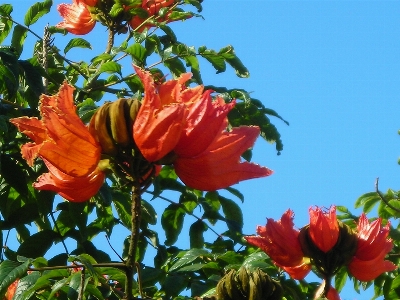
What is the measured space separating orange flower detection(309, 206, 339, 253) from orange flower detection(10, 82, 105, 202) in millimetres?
707

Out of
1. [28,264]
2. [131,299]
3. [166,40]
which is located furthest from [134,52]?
[131,299]

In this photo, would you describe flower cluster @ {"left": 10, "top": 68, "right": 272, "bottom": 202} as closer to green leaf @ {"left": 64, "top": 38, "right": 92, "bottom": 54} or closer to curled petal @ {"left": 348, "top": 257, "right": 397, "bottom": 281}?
curled petal @ {"left": 348, "top": 257, "right": 397, "bottom": 281}

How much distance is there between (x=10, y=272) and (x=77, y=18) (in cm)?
199

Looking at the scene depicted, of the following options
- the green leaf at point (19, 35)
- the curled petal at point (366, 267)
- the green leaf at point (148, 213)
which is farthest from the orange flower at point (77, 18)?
the curled petal at point (366, 267)

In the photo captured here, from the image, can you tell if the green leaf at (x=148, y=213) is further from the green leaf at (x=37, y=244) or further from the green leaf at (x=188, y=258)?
the green leaf at (x=188, y=258)

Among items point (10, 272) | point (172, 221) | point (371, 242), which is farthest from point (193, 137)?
point (172, 221)

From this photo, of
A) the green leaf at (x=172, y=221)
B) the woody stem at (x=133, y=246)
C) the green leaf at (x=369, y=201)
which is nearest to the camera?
the woody stem at (x=133, y=246)

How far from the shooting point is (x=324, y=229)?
1.98 m

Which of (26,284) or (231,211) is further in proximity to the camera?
(231,211)

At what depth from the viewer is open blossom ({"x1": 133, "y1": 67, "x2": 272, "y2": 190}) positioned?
135cm

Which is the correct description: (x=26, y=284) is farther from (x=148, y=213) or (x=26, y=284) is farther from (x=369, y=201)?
(x=369, y=201)

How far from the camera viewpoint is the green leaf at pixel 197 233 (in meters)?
2.74

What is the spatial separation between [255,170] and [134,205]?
10.6 inches

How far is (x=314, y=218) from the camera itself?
6.57 ft
